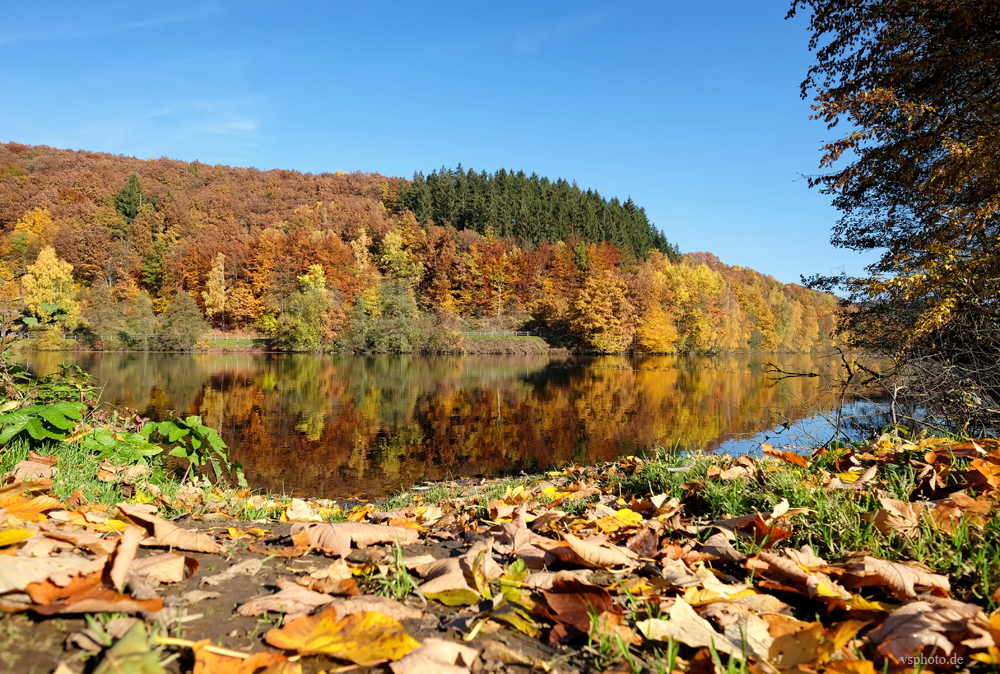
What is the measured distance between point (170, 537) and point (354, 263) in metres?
63.2

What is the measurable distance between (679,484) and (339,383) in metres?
21.5

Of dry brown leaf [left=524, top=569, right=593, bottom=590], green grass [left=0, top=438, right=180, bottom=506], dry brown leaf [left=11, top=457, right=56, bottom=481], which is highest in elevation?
dry brown leaf [left=524, top=569, right=593, bottom=590]

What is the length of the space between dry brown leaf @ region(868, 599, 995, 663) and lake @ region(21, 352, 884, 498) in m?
3.51

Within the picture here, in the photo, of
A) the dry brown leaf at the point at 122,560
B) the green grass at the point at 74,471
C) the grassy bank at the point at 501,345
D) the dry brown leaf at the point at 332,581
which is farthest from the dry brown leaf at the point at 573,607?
the grassy bank at the point at 501,345

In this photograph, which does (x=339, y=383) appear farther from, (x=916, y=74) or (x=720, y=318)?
(x=720, y=318)

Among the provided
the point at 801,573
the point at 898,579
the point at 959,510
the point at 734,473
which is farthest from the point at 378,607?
the point at 734,473

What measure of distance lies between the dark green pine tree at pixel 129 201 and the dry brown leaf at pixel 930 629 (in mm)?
80399

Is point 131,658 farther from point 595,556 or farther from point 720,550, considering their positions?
point 720,550

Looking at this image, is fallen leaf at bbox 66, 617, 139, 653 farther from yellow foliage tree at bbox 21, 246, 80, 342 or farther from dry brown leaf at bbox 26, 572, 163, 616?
yellow foliage tree at bbox 21, 246, 80, 342

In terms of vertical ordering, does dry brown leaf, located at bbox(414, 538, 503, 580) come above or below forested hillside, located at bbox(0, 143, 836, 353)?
below

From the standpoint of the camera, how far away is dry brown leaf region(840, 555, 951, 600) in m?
1.47


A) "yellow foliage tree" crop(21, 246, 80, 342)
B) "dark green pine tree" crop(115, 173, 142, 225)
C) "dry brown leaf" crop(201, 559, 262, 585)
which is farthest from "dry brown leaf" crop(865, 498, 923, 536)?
"dark green pine tree" crop(115, 173, 142, 225)

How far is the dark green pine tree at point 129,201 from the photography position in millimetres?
66625

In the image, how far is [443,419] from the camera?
14.9m
